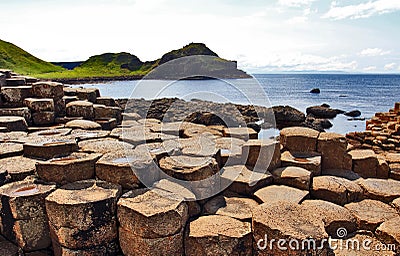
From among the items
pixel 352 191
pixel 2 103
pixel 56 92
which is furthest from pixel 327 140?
pixel 2 103

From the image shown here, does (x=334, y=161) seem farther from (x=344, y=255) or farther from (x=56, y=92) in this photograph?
(x=56, y=92)

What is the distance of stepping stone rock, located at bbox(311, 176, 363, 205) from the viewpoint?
504cm

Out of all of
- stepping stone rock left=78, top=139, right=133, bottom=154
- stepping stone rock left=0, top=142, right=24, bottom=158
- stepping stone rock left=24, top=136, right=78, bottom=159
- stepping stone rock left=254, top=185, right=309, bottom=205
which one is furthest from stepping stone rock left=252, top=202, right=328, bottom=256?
stepping stone rock left=0, top=142, right=24, bottom=158

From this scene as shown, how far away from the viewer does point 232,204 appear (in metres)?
4.71

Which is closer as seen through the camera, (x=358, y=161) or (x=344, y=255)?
(x=344, y=255)

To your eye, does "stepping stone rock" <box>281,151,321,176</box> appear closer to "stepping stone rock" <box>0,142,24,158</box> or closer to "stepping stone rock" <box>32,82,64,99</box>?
"stepping stone rock" <box>0,142,24,158</box>

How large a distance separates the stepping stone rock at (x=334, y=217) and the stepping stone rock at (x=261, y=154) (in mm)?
1106

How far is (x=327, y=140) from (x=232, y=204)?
250cm

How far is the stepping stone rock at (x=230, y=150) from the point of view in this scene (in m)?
5.63

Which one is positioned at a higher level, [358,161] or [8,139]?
[8,139]

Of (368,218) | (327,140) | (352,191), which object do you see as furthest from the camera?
(327,140)

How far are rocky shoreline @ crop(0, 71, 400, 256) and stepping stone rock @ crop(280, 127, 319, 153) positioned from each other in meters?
0.02

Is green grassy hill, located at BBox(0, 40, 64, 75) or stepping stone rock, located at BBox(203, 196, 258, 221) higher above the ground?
green grassy hill, located at BBox(0, 40, 64, 75)

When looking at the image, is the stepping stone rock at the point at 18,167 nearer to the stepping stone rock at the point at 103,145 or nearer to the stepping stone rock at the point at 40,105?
the stepping stone rock at the point at 103,145
